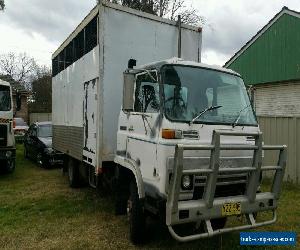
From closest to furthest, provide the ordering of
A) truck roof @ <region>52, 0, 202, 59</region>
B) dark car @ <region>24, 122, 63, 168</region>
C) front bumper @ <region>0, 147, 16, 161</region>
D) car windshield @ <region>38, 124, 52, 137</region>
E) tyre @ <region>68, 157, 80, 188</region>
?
truck roof @ <region>52, 0, 202, 59</region> < tyre @ <region>68, 157, 80, 188</region> < front bumper @ <region>0, 147, 16, 161</region> < dark car @ <region>24, 122, 63, 168</region> < car windshield @ <region>38, 124, 52, 137</region>

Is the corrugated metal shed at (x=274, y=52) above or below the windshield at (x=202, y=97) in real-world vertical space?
above

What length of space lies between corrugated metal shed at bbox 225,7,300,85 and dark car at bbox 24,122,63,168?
10612 mm

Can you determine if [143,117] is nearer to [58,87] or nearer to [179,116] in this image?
[179,116]

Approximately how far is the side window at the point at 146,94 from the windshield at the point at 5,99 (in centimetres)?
758

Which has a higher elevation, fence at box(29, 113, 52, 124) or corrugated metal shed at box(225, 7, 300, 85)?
corrugated metal shed at box(225, 7, 300, 85)

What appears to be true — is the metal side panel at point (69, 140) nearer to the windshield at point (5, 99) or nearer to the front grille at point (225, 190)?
the windshield at point (5, 99)

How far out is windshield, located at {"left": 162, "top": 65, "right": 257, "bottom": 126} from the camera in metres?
5.45

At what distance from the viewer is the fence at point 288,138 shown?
1059 centimetres

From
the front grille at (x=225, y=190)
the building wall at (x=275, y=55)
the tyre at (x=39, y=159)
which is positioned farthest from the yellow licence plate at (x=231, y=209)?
the building wall at (x=275, y=55)

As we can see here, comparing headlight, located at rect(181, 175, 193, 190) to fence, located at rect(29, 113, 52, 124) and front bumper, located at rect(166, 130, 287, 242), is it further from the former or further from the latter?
fence, located at rect(29, 113, 52, 124)

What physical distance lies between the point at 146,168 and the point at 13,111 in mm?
8606

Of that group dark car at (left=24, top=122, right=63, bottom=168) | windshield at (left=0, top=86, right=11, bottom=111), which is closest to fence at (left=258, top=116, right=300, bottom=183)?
dark car at (left=24, top=122, right=63, bottom=168)

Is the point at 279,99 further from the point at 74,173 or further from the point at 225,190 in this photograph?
the point at 225,190

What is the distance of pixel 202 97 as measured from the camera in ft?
18.6
